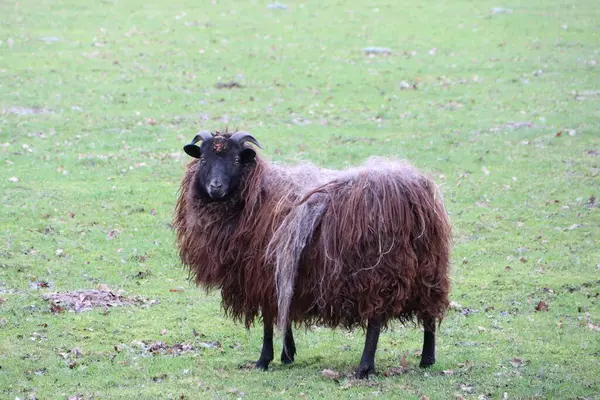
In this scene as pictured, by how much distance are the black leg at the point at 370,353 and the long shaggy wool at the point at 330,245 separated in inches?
4.4

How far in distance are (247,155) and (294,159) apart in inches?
91.2

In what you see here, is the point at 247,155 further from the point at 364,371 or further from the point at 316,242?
the point at 364,371

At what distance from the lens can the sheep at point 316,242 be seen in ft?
32.0

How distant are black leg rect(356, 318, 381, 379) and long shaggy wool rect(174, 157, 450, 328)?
112 mm

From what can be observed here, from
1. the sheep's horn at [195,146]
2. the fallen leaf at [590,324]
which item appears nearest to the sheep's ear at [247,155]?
the sheep's horn at [195,146]

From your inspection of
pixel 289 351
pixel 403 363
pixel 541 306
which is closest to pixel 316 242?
pixel 289 351

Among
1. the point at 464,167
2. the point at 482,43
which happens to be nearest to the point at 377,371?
the point at 464,167

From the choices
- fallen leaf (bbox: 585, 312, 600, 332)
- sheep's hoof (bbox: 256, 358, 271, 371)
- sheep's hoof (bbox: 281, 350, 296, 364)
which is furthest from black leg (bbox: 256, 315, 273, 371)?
fallen leaf (bbox: 585, 312, 600, 332)

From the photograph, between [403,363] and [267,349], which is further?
[267,349]

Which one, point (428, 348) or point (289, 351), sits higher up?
point (428, 348)

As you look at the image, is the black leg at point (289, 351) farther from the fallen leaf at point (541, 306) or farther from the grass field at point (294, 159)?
the fallen leaf at point (541, 306)

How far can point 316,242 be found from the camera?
394 inches

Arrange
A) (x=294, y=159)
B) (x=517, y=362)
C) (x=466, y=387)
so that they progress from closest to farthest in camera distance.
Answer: (x=466, y=387)
(x=517, y=362)
(x=294, y=159)

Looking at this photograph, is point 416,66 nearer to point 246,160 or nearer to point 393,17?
point 393,17
